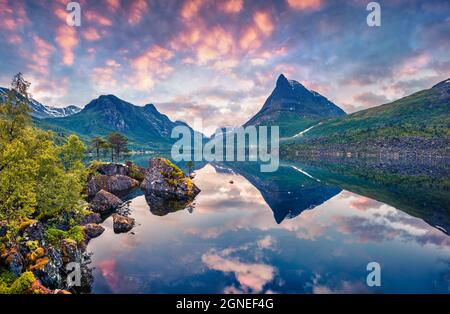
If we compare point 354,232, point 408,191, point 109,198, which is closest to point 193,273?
point 354,232

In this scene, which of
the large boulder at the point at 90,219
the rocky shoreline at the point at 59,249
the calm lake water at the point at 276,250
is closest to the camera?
the rocky shoreline at the point at 59,249

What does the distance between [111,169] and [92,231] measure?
46836 mm

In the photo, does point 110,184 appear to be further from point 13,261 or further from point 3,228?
point 13,261

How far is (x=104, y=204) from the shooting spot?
1983 inches

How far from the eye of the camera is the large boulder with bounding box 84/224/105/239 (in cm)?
3519

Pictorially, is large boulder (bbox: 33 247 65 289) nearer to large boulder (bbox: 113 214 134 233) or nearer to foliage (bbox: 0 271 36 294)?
foliage (bbox: 0 271 36 294)

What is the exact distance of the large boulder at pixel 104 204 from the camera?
48.7 m

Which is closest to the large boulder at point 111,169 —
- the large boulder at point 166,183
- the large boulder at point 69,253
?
the large boulder at point 166,183

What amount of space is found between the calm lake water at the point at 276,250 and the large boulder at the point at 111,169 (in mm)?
30134

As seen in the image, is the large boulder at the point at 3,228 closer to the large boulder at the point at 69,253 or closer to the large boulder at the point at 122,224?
the large boulder at the point at 69,253

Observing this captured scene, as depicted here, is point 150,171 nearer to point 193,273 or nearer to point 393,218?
point 193,273

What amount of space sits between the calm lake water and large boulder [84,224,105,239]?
1511 mm

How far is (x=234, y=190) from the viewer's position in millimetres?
77125

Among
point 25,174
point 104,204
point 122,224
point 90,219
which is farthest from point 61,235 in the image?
point 104,204
